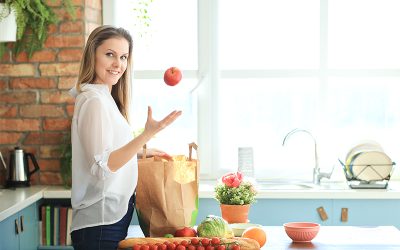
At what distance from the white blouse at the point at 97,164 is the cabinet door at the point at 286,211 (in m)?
1.66

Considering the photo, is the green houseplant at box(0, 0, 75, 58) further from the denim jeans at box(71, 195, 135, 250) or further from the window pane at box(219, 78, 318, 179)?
the denim jeans at box(71, 195, 135, 250)

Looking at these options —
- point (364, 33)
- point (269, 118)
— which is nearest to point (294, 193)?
point (269, 118)

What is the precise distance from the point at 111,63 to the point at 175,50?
2.05 m

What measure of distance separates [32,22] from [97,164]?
6.69 ft

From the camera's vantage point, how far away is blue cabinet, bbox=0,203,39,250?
3408 millimetres

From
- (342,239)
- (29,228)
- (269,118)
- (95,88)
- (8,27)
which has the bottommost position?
(29,228)

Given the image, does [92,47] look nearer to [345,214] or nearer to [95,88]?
[95,88]

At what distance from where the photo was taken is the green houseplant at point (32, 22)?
407 centimetres

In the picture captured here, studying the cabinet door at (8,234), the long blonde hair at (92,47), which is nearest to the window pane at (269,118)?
the cabinet door at (8,234)

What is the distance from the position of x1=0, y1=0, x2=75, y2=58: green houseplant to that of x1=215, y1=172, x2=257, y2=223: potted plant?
1.76 m

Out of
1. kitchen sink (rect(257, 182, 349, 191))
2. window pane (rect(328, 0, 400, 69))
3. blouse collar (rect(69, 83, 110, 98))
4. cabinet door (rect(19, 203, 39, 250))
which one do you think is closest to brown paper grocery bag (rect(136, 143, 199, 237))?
blouse collar (rect(69, 83, 110, 98))

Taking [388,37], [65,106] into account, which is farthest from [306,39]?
[65,106]

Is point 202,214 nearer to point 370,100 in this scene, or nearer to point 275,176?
point 275,176

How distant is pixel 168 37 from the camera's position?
4617 mm
